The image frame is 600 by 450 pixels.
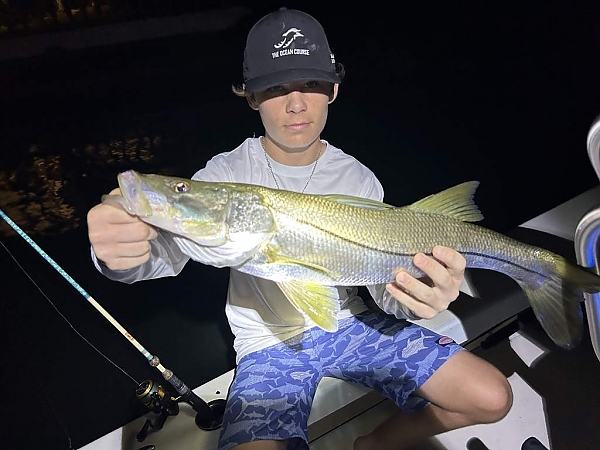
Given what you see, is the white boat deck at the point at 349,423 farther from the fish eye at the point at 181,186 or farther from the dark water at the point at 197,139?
the fish eye at the point at 181,186

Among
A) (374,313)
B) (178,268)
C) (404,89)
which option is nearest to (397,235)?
(374,313)

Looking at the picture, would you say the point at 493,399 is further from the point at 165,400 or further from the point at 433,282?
the point at 165,400

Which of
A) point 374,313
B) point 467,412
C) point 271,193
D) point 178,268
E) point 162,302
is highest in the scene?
point 271,193

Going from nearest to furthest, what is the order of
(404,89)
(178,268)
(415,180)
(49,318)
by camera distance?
(178,268)
(49,318)
(415,180)
(404,89)

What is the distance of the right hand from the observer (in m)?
1.19

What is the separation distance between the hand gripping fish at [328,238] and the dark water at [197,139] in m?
1.87

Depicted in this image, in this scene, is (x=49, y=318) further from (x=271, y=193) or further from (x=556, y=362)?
(x=556, y=362)

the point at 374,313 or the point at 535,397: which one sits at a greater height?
the point at 374,313

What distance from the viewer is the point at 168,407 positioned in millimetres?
1863

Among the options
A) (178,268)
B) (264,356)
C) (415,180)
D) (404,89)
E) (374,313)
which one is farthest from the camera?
(404,89)

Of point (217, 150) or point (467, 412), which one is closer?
point (467, 412)

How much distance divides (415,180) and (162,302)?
305 cm

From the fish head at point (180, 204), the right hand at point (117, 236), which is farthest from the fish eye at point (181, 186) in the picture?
the right hand at point (117, 236)

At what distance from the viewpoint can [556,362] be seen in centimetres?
226
